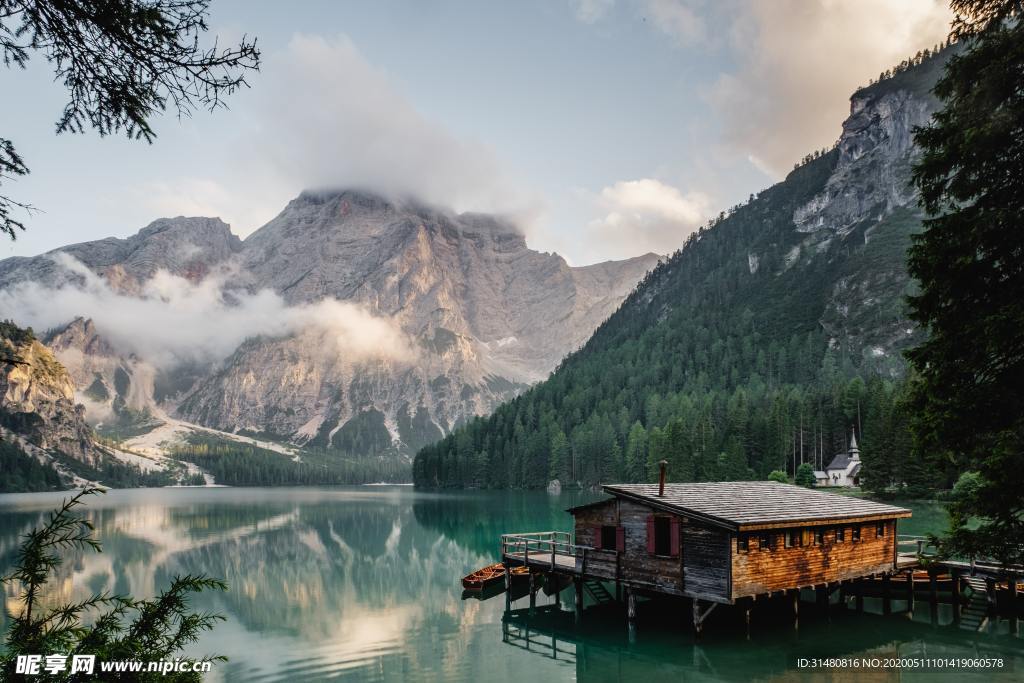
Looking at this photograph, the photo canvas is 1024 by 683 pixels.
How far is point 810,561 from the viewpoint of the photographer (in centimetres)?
3438

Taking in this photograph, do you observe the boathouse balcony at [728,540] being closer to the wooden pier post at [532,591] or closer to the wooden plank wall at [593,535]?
the wooden plank wall at [593,535]

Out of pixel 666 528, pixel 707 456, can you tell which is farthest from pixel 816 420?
pixel 666 528

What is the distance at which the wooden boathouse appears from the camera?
1252 inches

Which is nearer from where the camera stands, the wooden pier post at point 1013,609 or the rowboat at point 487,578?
the wooden pier post at point 1013,609

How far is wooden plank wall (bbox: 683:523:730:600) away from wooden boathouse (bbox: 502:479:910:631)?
0.05 meters

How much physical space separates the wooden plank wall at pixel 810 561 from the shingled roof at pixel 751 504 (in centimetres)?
90

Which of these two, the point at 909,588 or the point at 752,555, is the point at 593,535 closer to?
the point at 752,555

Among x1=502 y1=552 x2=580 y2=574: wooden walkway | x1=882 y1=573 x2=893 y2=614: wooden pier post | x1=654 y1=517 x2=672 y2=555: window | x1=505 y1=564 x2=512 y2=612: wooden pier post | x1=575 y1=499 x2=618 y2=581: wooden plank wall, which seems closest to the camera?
x1=654 y1=517 x2=672 y2=555: window

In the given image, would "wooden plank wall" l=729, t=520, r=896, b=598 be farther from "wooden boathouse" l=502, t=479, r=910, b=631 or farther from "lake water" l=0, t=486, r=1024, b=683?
"lake water" l=0, t=486, r=1024, b=683

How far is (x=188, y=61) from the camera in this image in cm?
1112

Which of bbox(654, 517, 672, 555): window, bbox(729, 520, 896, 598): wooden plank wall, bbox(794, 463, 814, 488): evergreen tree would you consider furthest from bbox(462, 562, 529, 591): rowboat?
bbox(794, 463, 814, 488): evergreen tree

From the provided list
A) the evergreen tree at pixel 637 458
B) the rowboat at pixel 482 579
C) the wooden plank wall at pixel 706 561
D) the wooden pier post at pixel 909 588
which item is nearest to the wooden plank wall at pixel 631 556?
the wooden plank wall at pixel 706 561

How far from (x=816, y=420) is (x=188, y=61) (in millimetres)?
133132

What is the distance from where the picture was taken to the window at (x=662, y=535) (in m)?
34.3
